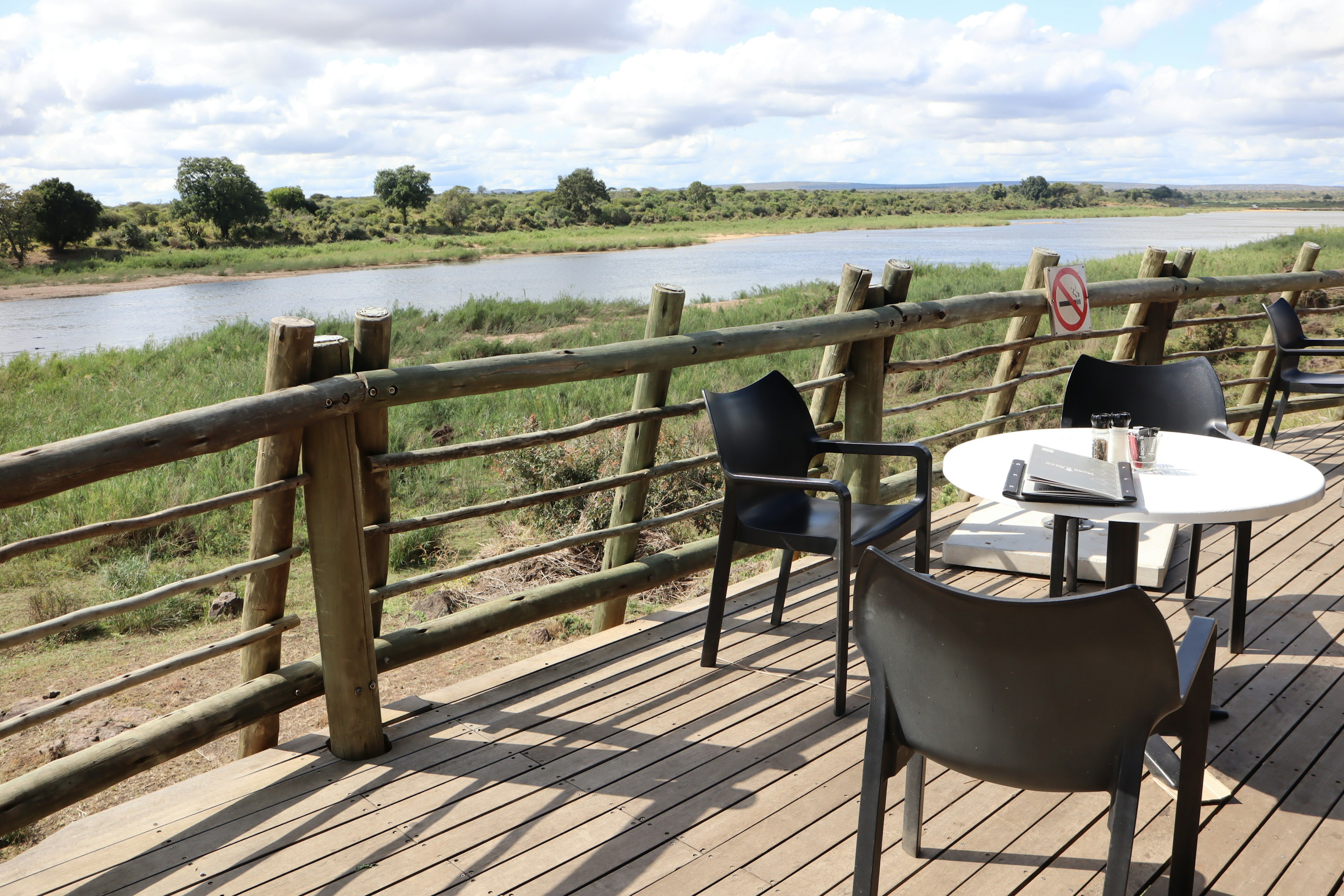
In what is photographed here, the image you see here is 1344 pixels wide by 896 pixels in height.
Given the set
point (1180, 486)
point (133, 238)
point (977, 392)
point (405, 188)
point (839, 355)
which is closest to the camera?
point (1180, 486)

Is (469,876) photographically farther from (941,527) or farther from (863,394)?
(941,527)

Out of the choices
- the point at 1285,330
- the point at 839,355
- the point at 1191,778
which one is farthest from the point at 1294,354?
the point at 1191,778

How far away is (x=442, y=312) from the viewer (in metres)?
16.5

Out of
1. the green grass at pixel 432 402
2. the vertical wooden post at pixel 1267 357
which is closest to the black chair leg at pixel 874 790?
the green grass at pixel 432 402

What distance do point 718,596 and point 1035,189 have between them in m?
103

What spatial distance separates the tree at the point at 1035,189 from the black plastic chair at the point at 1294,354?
96.1m

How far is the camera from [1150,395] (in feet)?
10.2

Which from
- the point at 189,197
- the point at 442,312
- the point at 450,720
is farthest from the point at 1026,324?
the point at 189,197

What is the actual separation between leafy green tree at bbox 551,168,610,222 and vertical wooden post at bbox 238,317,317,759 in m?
65.4

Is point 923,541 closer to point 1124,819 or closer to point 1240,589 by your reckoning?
point 1240,589

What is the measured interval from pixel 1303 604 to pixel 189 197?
165 ft

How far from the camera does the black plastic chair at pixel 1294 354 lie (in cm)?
484

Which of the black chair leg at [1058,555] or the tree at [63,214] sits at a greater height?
the tree at [63,214]

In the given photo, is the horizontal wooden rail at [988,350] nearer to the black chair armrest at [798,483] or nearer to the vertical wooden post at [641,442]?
the vertical wooden post at [641,442]
